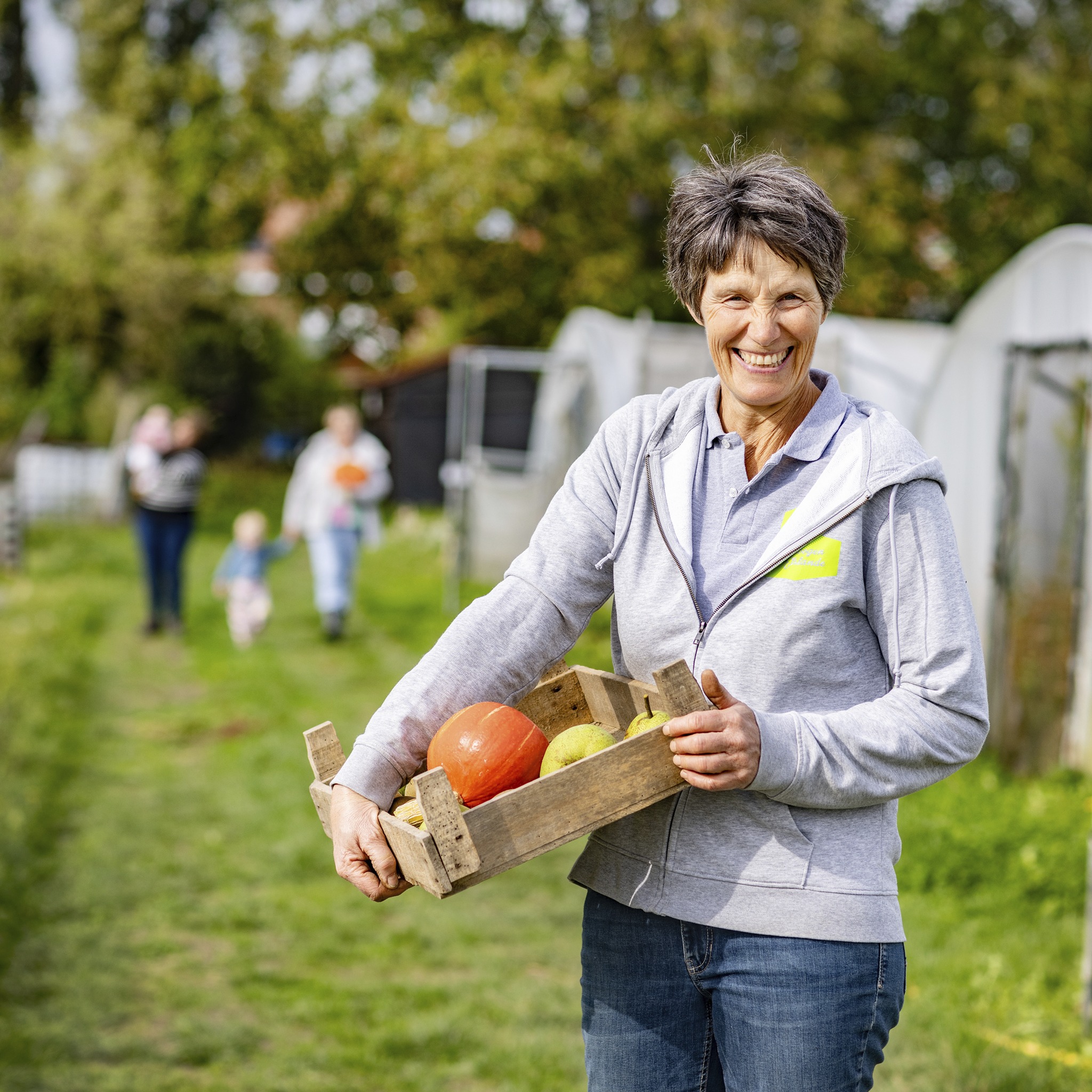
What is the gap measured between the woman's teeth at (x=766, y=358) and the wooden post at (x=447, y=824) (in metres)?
0.73

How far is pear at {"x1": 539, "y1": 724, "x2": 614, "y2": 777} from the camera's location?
199cm

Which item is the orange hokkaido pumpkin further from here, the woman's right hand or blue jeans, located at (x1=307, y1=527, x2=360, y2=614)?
blue jeans, located at (x1=307, y1=527, x2=360, y2=614)

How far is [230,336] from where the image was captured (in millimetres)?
25219

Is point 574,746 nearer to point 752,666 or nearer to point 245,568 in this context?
point 752,666

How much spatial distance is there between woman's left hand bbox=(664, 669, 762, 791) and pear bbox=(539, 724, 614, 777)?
211 millimetres

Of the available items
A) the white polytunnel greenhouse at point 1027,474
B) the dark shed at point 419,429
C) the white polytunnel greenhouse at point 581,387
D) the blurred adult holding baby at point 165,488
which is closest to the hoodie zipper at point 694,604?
the white polytunnel greenhouse at point 1027,474

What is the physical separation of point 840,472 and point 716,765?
1.46ft

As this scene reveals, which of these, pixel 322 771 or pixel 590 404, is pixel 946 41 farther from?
pixel 322 771

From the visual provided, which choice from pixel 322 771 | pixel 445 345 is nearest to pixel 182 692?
pixel 322 771

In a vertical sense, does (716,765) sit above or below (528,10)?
below

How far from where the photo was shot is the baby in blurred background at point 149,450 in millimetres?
10719

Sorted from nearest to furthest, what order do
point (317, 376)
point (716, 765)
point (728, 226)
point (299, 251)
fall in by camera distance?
point (716, 765)
point (728, 226)
point (299, 251)
point (317, 376)

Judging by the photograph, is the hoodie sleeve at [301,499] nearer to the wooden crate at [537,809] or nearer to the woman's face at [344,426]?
the woman's face at [344,426]

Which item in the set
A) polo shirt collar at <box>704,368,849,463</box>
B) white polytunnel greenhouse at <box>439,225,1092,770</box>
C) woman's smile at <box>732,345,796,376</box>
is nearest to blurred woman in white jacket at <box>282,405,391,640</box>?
white polytunnel greenhouse at <box>439,225,1092,770</box>
